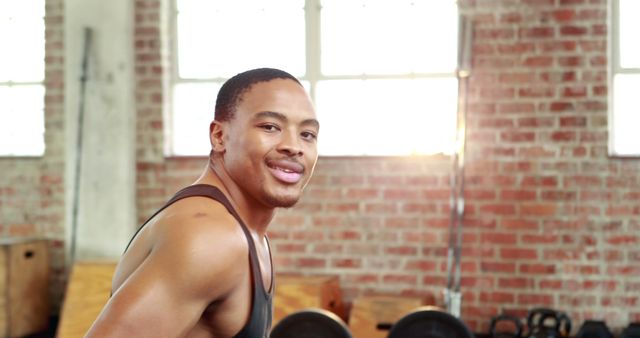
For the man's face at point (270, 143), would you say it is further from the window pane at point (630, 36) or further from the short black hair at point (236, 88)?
the window pane at point (630, 36)

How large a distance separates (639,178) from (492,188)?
717 mm

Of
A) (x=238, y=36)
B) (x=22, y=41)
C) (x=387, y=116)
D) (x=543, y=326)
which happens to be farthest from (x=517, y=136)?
(x=22, y=41)

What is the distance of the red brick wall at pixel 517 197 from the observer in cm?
461

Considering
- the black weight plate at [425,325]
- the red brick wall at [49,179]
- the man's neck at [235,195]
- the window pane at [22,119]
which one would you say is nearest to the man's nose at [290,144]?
the man's neck at [235,195]

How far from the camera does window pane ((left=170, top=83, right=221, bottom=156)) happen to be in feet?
17.0

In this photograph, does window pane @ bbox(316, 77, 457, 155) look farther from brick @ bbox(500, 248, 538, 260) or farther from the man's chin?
the man's chin

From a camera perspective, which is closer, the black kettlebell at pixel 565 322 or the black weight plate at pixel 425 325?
the black weight plate at pixel 425 325

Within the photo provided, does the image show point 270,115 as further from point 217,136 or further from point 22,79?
point 22,79

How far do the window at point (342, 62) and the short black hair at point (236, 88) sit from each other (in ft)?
11.0

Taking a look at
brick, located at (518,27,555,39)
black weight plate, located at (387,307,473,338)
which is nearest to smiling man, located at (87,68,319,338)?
black weight plate, located at (387,307,473,338)

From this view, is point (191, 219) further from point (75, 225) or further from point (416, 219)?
point (75, 225)

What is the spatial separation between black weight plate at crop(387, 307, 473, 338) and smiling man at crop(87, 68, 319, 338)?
2.58 metres

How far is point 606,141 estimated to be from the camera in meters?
4.60

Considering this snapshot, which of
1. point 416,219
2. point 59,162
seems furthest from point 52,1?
point 416,219
